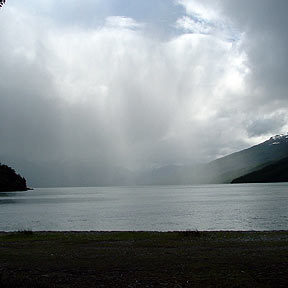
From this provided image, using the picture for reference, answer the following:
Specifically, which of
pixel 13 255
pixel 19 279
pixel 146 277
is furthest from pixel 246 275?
pixel 13 255

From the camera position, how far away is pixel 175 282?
50.8 ft

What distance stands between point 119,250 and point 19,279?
10.9 meters

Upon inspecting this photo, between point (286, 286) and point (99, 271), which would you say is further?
point (99, 271)

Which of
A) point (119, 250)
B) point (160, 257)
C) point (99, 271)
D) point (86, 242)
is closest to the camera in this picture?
point (99, 271)

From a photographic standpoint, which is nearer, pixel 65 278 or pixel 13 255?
pixel 65 278

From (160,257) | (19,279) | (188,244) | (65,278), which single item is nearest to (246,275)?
(160,257)

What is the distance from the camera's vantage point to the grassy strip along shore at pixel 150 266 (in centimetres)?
1552

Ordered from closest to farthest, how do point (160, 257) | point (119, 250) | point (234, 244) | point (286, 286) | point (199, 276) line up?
1. point (286, 286)
2. point (199, 276)
3. point (160, 257)
4. point (119, 250)
5. point (234, 244)

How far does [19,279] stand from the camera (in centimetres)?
1549

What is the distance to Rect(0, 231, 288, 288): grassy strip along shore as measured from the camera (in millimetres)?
15523

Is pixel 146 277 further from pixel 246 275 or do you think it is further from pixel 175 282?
pixel 246 275

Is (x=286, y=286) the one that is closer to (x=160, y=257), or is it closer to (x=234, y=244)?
(x=160, y=257)

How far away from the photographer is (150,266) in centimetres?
1905

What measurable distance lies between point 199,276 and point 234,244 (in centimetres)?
1251
